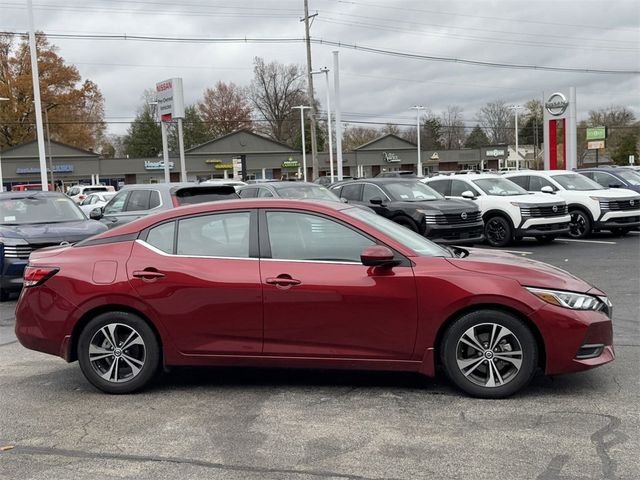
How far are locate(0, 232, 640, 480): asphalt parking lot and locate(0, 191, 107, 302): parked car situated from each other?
11.5ft

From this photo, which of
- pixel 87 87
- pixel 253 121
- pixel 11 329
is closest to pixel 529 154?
pixel 253 121

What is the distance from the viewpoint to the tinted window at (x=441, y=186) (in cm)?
1636

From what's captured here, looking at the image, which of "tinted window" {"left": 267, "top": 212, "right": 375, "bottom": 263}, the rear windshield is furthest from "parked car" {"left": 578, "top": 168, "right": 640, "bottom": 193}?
"tinted window" {"left": 267, "top": 212, "right": 375, "bottom": 263}

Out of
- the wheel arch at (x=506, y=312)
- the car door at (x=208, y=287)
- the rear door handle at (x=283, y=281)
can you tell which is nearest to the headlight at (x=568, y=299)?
the wheel arch at (x=506, y=312)

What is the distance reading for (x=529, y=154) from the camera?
117 m

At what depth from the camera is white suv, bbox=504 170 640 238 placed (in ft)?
50.9

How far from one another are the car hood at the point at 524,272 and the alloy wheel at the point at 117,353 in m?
2.55

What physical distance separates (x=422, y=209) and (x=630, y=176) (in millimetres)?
10006

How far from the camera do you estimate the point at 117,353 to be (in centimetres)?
513

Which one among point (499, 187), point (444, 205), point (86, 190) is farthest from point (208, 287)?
point (86, 190)

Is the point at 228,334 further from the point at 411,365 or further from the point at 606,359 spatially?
the point at 606,359

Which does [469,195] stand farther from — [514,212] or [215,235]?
[215,235]

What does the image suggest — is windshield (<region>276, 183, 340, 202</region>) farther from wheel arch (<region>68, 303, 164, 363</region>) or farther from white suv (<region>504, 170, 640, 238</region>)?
wheel arch (<region>68, 303, 164, 363</region>)

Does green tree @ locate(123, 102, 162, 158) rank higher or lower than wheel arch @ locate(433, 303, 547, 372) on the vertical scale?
higher
